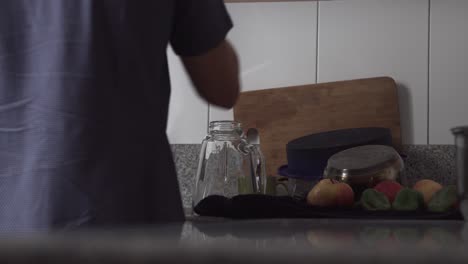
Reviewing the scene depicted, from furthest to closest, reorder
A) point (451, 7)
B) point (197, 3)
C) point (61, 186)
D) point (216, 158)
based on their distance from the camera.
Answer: point (451, 7) → point (216, 158) → point (197, 3) → point (61, 186)

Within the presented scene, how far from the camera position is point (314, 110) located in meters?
1.50

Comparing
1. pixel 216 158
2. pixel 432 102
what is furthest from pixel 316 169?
pixel 432 102

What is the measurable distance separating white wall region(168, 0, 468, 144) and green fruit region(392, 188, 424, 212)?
591 millimetres

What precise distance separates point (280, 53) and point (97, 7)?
1041mm

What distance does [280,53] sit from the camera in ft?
5.18

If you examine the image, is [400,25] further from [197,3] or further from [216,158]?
[197,3]

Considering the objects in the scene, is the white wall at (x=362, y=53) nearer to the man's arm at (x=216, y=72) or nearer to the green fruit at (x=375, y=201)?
the green fruit at (x=375, y=201)

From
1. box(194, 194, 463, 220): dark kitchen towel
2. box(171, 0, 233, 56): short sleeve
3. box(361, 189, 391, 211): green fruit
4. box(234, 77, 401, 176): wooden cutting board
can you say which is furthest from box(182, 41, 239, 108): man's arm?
box(234, 77, 401, 176): wooden cutting board

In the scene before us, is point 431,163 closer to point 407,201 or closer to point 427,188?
point 427,188

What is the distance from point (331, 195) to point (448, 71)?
26.0 inches

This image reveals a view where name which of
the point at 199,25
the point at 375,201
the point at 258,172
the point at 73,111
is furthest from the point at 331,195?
the point at 73,111

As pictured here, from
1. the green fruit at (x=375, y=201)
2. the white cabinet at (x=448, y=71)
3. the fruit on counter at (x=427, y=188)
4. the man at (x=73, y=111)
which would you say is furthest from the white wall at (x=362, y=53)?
the man at (x=73, y=111)

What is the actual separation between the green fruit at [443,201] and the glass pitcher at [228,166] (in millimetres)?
428

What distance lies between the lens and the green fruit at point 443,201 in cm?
89
